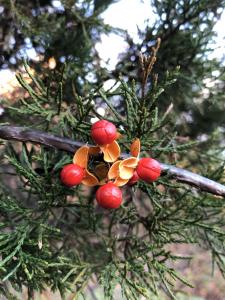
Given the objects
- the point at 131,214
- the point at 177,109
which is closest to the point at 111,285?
the point at 131,214

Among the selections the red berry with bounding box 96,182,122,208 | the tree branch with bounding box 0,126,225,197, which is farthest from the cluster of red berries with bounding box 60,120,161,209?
the tree branch with bounding box 0,126,225,197

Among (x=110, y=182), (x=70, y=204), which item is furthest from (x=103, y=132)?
(x=70, y=204)

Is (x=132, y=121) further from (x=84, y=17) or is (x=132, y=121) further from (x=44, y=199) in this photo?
(x=84, y=17)

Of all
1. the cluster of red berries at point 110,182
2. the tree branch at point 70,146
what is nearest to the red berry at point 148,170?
the cluster of red berries at point 110,182

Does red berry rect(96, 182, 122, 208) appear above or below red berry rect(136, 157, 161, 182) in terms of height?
below

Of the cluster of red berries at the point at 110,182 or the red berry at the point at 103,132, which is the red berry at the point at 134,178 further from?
the red berry at the point at 103,132

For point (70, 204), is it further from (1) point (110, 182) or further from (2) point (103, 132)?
(2) point (103, 132)

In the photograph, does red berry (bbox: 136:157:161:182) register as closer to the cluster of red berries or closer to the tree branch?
the cluster of red berries

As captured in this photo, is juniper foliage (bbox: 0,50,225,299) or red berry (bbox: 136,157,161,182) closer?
red berry (bbox: 136,157,161,182)
